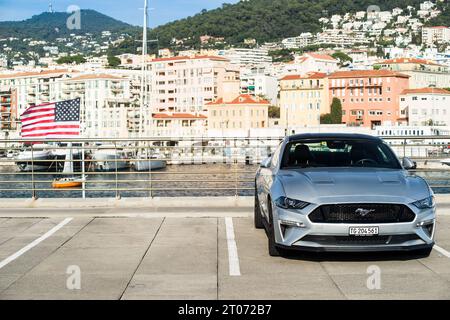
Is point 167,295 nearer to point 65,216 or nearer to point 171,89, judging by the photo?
point 65,216

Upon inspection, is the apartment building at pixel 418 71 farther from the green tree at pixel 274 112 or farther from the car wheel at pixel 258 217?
the car wheel at pixel 258 217

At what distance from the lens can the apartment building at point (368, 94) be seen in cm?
14700

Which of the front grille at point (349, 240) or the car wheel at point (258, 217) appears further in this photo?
the car wheel at point (258, 217)

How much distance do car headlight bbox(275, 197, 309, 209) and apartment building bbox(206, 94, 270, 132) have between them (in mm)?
123363

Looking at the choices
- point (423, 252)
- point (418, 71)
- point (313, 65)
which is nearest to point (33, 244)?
point (423, 252)

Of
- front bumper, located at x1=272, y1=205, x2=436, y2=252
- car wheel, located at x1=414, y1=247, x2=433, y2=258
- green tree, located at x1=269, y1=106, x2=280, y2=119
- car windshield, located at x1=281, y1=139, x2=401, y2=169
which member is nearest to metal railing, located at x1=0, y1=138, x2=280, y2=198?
car windshield, located at x1=281, y1=139, x2=401, y2=169

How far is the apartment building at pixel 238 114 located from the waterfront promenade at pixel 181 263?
120 meters

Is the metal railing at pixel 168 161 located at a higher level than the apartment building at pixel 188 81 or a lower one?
lower

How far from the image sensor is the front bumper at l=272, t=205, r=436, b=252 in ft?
26.5

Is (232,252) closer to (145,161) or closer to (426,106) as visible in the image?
(145,161)

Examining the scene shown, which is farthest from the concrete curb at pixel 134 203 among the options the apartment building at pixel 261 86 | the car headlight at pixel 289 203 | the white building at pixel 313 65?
the white building at pixel 313 65

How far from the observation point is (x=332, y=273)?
8.04 metres
